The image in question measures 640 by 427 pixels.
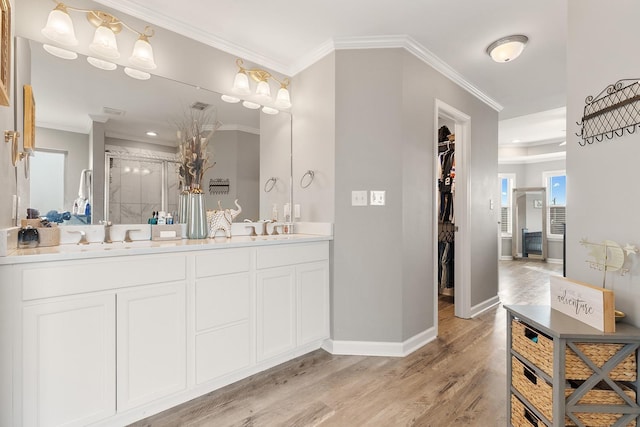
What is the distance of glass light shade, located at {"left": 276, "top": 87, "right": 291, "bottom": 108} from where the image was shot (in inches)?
106

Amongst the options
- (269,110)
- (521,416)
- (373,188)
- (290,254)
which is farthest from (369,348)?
(269,110)

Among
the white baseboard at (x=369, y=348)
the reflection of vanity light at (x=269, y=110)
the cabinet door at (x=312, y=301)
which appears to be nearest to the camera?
the cabinet door at (x=312, y=301)

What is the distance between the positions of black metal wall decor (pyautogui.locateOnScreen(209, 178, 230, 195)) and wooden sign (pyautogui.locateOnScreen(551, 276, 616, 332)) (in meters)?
2.15

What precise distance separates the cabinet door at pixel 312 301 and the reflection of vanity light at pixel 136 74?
5.47 ft

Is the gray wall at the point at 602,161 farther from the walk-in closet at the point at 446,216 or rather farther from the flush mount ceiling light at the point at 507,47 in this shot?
the walk-in closet at the point at 446,216

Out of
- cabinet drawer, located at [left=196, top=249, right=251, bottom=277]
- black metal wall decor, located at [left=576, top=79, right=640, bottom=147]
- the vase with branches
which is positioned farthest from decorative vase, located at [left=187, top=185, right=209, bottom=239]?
black metal wall decor, located at [left=576, top=79, right=640, bottom=147]

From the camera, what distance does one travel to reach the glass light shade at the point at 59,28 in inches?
65.7

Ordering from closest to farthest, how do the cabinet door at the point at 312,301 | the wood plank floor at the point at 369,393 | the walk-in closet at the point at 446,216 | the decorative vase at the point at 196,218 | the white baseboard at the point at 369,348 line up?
the wood plank floor at the point at 369,393 → the decorative vase at the point at 196,218 → the cabinet door at the point at 312,301 → the white baseboard at the point at 369,348 → the walk-in closet at the point at 446,216

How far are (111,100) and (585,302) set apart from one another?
273 cm

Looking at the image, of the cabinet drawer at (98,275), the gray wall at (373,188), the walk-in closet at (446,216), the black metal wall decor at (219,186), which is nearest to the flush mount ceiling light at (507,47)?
the gray wall at (373,188)

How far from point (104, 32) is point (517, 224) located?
26.9ft

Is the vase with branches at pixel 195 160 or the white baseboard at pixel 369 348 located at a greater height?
the vase with branches at pixel 195 160

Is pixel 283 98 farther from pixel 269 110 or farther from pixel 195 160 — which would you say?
pixel 195 160

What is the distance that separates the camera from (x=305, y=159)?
2670 millimetres
